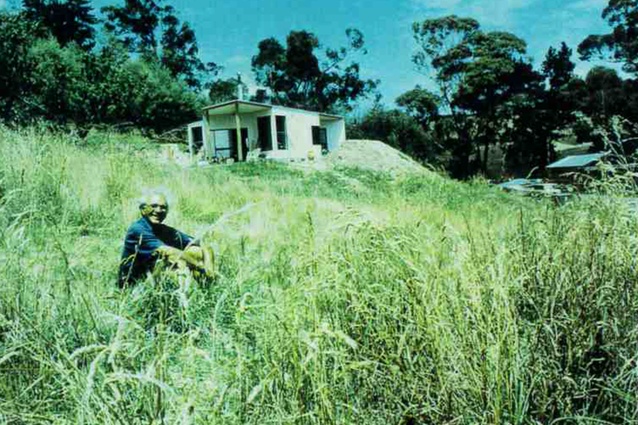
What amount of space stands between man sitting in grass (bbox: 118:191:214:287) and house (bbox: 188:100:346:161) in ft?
70.5

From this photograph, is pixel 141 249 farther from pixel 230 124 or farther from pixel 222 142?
pixel 222 142

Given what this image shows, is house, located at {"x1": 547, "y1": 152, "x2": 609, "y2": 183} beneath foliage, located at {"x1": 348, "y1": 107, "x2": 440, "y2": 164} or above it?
beneath

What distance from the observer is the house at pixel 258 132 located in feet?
82.9

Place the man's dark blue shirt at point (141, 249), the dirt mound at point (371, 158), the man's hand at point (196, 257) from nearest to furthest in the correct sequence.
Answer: the man's hand at point (196, 257) → the man's dark blue shirt at point (141, 249) → the dirt mound at point (371, 158)

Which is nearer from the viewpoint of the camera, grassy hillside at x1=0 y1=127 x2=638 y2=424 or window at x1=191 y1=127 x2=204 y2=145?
grassy hillside at x1=0 y1=127 x2=638 y2=424

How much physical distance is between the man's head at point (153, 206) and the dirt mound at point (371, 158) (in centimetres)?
1432

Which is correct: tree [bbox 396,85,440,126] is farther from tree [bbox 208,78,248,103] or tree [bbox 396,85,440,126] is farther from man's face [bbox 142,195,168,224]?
man's face [bbox 142,195,168,224]

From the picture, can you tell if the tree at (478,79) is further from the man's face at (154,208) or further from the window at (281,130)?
the man's face at (154,208)

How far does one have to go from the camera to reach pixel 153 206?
3.15 metres

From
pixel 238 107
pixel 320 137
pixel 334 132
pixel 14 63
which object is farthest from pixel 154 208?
pixel 334 132

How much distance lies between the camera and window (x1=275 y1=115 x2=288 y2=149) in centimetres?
2625

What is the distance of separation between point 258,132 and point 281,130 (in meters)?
1.25

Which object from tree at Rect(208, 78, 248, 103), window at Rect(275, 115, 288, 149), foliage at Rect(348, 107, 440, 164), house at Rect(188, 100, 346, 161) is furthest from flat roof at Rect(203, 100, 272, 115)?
tree at Rect(208, 78, 248, 103)

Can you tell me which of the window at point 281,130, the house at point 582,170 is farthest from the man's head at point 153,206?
the window at point 281,130
